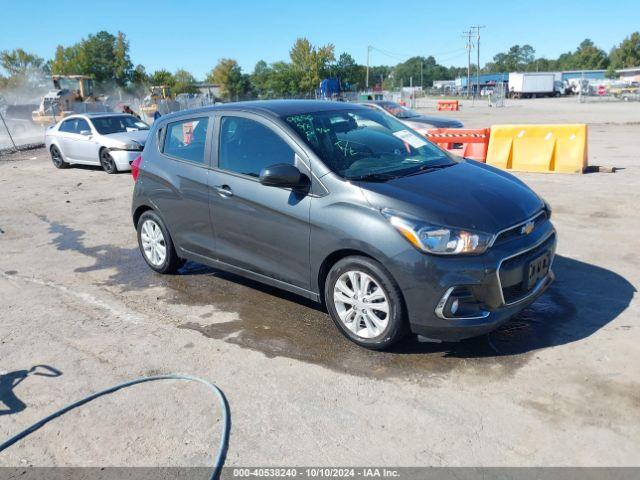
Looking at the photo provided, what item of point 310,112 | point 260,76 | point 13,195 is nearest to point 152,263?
point 310,112

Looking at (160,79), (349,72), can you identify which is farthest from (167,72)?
(349,72)

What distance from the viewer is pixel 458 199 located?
13.4ft

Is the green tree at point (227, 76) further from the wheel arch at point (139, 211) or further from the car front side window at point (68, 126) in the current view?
the wheel arch at point (139, 211)

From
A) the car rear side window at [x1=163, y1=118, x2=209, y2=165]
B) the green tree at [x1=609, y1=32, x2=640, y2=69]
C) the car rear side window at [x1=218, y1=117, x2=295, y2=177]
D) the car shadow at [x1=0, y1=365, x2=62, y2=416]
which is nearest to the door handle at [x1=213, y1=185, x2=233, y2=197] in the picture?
the car rear side window at [x1=218, y1=117, x2=295, y2=177]

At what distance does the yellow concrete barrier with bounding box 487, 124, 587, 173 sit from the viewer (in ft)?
36.4

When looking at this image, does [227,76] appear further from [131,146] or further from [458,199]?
[458,199]

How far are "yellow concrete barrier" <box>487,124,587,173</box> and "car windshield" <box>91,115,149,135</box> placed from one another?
912 cm

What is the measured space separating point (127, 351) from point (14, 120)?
38069 mm

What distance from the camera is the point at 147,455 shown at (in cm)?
317

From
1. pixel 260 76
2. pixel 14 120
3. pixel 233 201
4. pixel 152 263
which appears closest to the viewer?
pixel 233 201

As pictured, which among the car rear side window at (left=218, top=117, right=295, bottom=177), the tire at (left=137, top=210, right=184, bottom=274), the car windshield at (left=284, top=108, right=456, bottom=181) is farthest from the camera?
the tire at (left=137, top=210, right=184, bottom=274)

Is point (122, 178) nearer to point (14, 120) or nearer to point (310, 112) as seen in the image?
point (310, 112)

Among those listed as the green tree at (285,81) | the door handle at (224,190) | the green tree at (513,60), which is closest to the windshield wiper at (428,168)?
the door handle at (224,190)

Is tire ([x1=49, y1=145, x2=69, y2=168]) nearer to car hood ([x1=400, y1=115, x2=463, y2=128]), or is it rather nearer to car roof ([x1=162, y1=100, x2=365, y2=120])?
car hood ([x1=400, y1=115, x2=463, y2=128])
